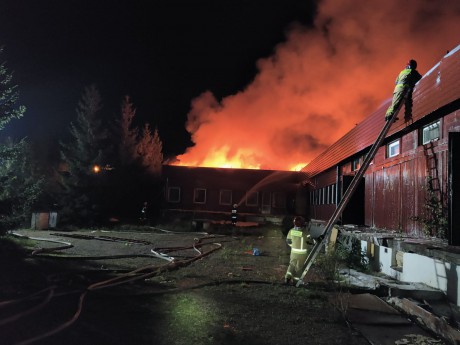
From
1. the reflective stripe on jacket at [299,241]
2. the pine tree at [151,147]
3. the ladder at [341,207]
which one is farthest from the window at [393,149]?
the pine tree at [151,147]

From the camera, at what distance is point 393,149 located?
11.2 m

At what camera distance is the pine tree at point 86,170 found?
26203 mm

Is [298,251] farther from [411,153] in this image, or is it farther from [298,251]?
[411,153]

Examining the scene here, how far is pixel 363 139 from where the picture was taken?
12.8 meters

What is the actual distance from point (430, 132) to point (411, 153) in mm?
742

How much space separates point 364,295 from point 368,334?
206cm

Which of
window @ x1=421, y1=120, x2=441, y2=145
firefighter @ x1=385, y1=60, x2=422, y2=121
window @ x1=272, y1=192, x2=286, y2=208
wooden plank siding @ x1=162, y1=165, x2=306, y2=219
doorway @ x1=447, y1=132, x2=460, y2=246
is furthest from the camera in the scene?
window @ x1=272, y1=192, x2=286, y2=208

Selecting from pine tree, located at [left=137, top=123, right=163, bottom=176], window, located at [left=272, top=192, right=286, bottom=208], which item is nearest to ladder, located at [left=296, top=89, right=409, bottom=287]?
window, located at [left=272, top=192, right=286, bottom=208]

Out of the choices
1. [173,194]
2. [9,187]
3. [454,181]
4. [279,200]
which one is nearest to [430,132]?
[454,181]

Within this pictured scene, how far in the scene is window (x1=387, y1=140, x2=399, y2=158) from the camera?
10.9 metres

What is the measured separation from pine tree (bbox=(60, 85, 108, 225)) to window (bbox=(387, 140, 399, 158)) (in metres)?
20.0

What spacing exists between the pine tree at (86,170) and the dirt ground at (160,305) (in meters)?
16.9

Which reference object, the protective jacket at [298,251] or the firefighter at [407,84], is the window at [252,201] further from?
the protective jacket at [298,251]

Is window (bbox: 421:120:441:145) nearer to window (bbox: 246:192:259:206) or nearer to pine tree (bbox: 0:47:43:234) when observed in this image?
pine tree (bbox: 0:47:43:234)
